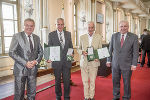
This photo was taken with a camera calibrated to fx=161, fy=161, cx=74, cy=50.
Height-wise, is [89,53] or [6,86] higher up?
[89,53]

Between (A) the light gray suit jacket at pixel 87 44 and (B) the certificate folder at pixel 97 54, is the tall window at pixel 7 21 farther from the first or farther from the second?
(B) the certificate folder at pixel 97 54

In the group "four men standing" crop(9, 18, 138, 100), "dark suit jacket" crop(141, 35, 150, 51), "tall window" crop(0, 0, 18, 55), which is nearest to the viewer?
"four men standing" crop(9, 18, 138, 100)

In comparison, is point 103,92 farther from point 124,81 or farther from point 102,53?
point 102,53

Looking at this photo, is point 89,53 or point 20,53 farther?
point 89,53

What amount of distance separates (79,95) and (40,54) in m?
1.68

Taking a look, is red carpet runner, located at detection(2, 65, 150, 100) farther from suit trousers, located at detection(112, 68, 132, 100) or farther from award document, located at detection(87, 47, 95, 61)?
award document, located at detection(87, 47, 95, 61)

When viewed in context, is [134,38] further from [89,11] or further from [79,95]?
[89,11]

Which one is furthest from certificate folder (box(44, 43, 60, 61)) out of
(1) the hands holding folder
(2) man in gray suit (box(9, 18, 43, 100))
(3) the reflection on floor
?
(3) the reflection on floor

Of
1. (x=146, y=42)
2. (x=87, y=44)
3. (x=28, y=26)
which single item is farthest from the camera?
(x=146, y=42)

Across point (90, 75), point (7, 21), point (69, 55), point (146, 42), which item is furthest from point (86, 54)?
point (146, 42)

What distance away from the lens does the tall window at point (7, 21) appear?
223 inches

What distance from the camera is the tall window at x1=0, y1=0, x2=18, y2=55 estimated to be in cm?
566

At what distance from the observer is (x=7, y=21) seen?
232 inches

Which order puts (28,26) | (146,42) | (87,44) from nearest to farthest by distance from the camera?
(28,26) → (87,44) → (146,42)
